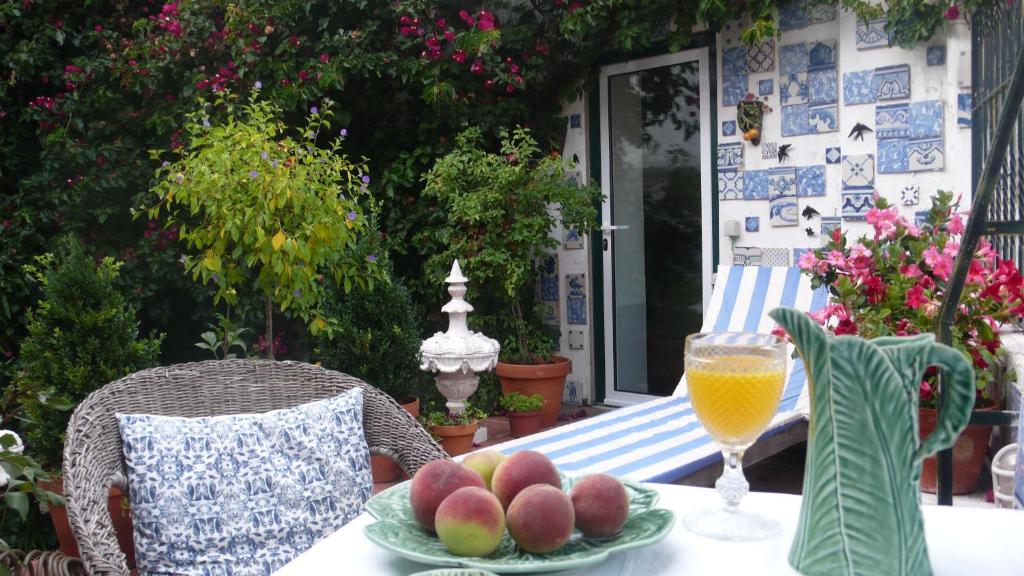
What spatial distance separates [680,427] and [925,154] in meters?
1.92

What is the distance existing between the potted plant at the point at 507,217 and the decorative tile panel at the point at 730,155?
2.35ft

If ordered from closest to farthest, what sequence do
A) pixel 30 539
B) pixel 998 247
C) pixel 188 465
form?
pixel 188 465
pixel 30 539
pixel 998 247

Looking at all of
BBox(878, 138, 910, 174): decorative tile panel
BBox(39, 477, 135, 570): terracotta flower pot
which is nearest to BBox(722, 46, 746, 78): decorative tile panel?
BBox(878, 138, 910, 174): decorative tile panel

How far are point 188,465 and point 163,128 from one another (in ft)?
10.7

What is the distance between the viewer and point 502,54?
5.18 m

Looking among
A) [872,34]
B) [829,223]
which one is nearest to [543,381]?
[829,223]

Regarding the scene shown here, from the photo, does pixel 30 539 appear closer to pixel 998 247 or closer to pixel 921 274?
pixel 921 274

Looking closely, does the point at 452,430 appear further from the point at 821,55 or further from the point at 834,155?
the point at 821,55

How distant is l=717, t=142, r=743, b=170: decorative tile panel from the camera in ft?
15.6

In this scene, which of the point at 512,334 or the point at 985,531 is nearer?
the point at 985,531

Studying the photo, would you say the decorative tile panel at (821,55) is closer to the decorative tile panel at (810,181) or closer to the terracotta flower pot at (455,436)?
the decorative tile panel at (810,181)

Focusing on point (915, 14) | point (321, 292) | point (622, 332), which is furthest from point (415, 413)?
point (915, 14)

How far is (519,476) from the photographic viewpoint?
950 millimetres

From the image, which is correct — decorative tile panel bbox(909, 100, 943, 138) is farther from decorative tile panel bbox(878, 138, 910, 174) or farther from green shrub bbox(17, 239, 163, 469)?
green shrub bbox(17, 239, 163, 469)
